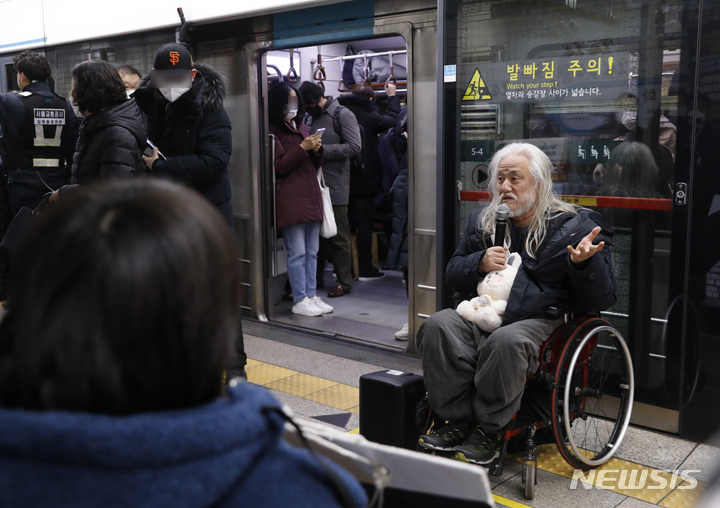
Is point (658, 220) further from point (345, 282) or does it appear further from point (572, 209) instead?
point (345, 282)

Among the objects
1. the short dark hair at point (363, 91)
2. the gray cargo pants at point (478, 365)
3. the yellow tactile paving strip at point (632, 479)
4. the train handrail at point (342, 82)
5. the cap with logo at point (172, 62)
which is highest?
the train handrail at point (342, 82)

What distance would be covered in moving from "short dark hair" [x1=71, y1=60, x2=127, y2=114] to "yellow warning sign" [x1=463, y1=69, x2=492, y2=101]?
200 centimetres

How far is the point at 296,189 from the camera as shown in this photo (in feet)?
20.2

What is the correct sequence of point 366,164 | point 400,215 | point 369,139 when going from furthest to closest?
point 369,139 → point 366,164 → point 400,215

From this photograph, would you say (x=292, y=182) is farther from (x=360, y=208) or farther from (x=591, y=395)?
(x=591, y=395)

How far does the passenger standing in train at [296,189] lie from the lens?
608 centimetres

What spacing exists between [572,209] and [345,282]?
389cm

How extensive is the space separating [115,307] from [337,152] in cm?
586

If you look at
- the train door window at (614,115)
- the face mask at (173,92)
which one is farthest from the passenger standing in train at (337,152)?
the face mask at (173,92)

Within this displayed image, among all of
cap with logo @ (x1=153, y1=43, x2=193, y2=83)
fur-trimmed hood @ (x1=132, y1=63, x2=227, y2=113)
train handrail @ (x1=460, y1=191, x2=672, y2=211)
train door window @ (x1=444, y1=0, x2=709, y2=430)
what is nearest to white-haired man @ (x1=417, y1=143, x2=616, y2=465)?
train handrail @ (x1=460, y1=191, x2=672, y2=211)

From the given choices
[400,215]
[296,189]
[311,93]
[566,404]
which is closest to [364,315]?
[400,215]

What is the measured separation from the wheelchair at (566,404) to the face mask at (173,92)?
2.22 meters

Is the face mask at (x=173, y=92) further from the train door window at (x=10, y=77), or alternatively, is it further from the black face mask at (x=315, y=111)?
the train door window at (x=10, y=77)

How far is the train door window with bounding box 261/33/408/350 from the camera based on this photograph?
6.14 metres
